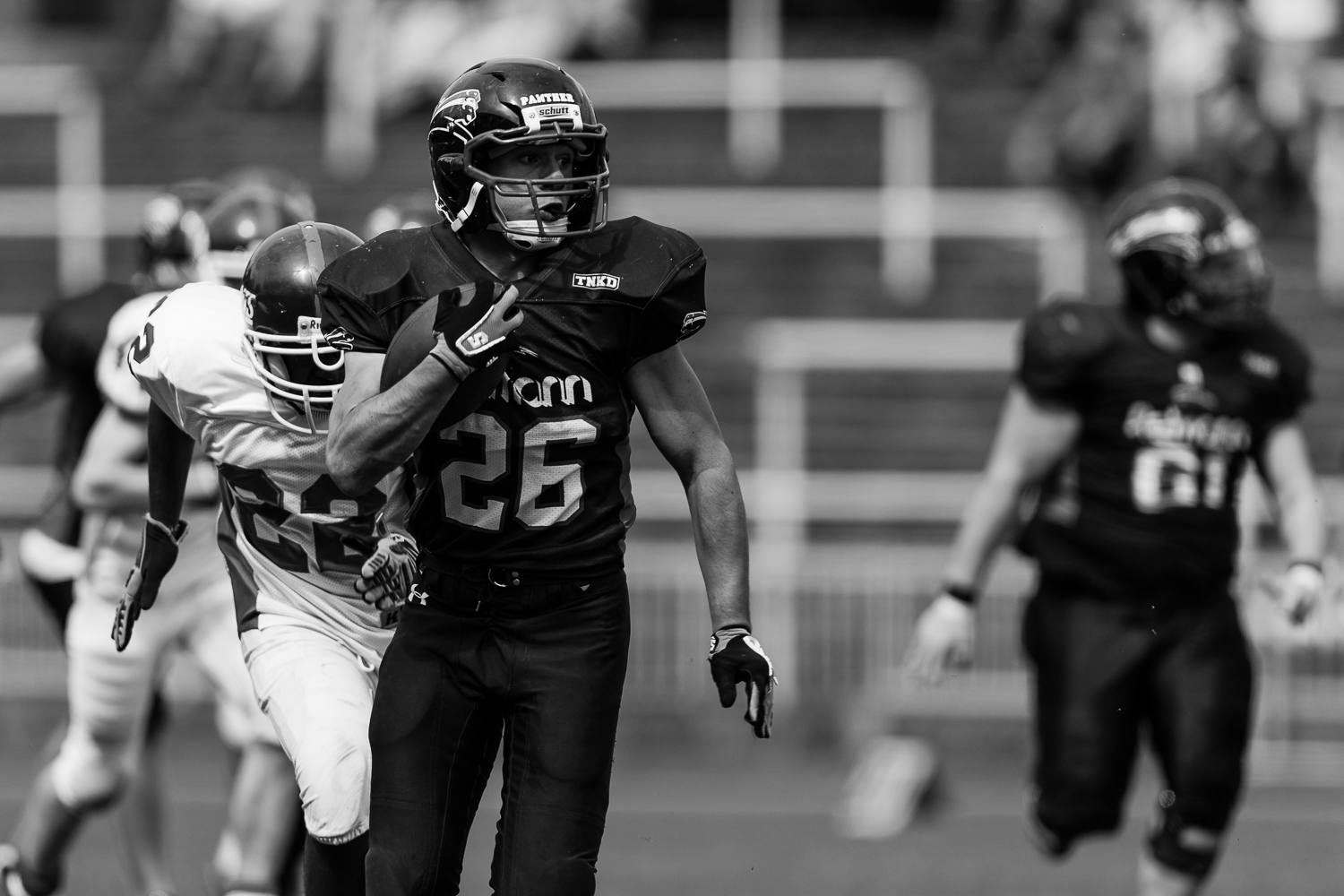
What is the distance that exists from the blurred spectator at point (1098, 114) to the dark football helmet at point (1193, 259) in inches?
323

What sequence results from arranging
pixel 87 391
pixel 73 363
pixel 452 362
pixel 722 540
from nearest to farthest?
pixel 452 362, pixel 722 540, pixel 73 363, pixel 87 391

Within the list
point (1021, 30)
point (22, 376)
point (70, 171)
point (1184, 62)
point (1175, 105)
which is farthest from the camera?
point (1021, 30)

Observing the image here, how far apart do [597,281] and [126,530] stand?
2694mm

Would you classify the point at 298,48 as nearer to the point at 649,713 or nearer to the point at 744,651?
the point at 649,713

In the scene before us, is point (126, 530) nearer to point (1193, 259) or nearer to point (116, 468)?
point (116, 468)

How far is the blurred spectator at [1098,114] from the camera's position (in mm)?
15125

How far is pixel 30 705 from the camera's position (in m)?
13.0

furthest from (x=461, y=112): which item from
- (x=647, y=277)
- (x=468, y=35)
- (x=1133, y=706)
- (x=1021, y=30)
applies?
(x=1021, y=30)

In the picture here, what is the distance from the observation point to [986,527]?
23.5 feet

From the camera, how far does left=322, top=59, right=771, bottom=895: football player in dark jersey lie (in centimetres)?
476

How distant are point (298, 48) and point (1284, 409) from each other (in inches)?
447

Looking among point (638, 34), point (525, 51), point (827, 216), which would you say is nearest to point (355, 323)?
point (827, 216)

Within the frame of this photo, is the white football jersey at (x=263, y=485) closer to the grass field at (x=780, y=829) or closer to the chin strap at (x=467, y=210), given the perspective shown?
the chin strap at (x=467, y=210)

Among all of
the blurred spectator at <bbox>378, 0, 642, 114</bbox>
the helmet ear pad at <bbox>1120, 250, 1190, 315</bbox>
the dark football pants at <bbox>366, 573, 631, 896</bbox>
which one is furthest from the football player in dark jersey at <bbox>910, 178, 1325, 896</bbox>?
the blurred spectator at <bbox>378, 0, 642, 114</bbox>
